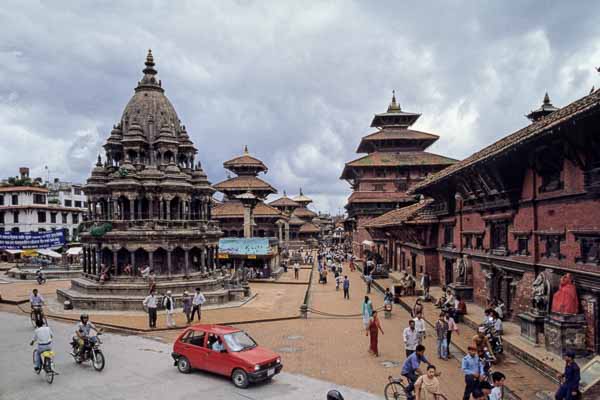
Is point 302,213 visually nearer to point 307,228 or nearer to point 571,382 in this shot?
point 307,228

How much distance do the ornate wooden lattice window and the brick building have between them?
1.2 inches

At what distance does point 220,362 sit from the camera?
1159 cm

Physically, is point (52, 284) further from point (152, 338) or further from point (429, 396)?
point (429, 396)

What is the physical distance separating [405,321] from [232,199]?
3735cm

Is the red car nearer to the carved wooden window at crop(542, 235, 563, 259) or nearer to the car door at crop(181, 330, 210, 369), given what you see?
the car door at crop(181, 330, 210, 369)

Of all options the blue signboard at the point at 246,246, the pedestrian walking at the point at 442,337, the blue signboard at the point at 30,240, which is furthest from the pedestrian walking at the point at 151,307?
the blue signboard at the point at 30,240

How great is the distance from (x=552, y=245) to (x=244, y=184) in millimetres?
42901

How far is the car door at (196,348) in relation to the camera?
1200cm

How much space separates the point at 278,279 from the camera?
122 ft

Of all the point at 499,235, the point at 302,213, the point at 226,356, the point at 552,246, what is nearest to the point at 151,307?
the point at 226,356

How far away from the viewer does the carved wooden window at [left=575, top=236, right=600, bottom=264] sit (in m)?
11.4

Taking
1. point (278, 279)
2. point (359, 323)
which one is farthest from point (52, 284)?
point (359, 323)

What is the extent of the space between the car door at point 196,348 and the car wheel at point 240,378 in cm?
113

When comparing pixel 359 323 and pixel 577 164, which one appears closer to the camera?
pixel 577 164
